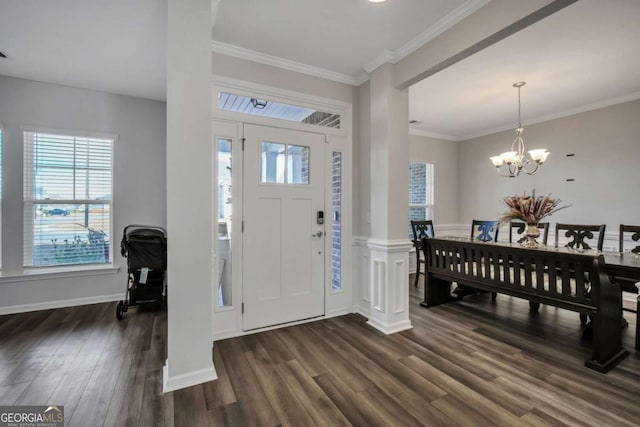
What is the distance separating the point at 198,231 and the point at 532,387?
2.58 m

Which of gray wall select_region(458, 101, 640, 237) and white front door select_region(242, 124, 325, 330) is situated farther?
gray wall select_region(458, 101, 640, 237)

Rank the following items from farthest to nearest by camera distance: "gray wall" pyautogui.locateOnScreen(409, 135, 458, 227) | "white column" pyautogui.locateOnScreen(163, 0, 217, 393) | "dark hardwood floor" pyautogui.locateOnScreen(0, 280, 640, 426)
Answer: "gray wall" pyautogui.locateOnScreen(409, 135, 458, 227), "white column" pyautogui.locateOnScreen(163, 0, 217, 393), "dark hardwood floor" pyautogui.locateOnScreen(0, 280, 640, 426)

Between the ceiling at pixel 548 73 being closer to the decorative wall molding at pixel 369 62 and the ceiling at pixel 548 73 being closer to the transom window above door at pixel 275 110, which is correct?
the decorative wall molding at pixel 369 62

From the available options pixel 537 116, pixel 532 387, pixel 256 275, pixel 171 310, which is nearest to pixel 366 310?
pixel 256 275

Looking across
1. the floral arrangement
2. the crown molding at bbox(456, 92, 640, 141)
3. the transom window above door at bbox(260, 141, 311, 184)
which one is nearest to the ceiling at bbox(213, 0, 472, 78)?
the transom window above door at bbox(260, 141, 311, 184)

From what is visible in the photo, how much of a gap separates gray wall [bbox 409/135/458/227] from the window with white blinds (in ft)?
16.9

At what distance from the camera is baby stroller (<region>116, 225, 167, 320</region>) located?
328cm

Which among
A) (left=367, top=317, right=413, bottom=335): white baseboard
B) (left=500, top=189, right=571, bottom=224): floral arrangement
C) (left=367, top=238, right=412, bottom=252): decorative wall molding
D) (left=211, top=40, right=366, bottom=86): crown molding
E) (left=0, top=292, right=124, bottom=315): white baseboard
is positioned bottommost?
(left=367, top=317, right=413, bottom=335): white baseboard

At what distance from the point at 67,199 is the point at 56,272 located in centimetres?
90

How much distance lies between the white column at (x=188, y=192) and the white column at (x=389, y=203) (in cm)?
172

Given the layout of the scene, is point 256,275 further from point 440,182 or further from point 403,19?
point 440,182

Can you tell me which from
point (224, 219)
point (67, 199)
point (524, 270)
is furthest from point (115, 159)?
point (524, 270)

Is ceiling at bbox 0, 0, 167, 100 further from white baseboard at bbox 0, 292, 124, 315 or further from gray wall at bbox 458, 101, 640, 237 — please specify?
gray wall at bbox 458, 101, 640, 237

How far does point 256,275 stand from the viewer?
2912 mm
